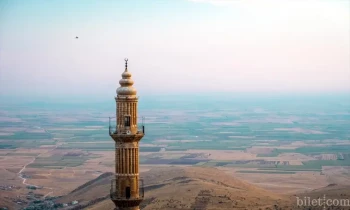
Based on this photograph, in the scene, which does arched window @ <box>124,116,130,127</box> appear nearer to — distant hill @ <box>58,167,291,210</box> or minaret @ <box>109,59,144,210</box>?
minaret @ <box>109,59,144,210</box>

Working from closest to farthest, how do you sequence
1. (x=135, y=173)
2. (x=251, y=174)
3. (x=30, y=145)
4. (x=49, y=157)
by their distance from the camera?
(x=135, y=173)
(x=251, y=174)
(x=49, y=157)
(x=30, y=145)

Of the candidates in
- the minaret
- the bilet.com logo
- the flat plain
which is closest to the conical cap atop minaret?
the minaret

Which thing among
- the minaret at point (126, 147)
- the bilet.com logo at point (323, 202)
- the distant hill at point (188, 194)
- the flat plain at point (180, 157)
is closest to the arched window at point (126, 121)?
the minaret at point (126, 147)

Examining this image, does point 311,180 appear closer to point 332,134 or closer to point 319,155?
point 319,155

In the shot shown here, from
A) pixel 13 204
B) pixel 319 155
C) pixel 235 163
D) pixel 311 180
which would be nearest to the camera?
pixel 13 204

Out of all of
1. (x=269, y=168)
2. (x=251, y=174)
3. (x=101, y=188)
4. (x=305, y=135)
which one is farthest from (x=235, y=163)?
(x=305, y=135)

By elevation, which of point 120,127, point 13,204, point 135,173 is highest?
point 120,127

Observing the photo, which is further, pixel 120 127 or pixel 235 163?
pixel 235 163
